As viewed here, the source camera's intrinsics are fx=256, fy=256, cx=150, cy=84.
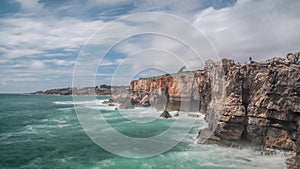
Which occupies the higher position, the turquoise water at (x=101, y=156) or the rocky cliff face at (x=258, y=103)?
the rocky cliff face at (x=258, y=103)

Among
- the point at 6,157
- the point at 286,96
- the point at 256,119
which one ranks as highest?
the point at 286,96

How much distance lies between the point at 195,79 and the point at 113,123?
19943 millimetres

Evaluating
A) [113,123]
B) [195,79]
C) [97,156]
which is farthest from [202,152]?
[195,79]

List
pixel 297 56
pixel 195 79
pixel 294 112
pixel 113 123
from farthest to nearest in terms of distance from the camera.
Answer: pixel 195 79, pixel 113 123, pixel 297 56, pixel 294 112

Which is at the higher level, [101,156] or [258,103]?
[258,103]

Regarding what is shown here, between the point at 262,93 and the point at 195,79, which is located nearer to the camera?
the point at 262,93

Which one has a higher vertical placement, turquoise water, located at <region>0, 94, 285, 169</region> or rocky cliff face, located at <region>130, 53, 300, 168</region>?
rocky cliff face, located at <region>130, 53, 300, 168</region>

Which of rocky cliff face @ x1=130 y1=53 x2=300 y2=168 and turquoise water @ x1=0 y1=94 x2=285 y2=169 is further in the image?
rocky cliff face @ x1=130 y1=53 x2=300 y2=168

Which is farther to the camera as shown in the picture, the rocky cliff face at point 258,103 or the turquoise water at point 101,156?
the rocky cliff face at point 258,103

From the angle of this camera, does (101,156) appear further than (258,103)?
Yes

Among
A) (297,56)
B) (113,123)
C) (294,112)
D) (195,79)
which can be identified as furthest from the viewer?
(195,79)

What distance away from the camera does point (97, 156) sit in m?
26.0

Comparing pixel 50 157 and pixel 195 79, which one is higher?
pixel 195 79

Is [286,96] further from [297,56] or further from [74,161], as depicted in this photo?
[74,161]
